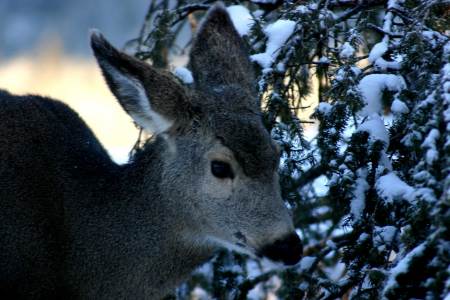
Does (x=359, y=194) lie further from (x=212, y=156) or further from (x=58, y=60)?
(x=58, y=60)

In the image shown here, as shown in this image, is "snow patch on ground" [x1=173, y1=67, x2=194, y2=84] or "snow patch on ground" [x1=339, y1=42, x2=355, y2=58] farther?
"snow patch on ground" [x1=173, y1=67, x2=194, y2=84]

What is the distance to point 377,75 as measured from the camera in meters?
4.44

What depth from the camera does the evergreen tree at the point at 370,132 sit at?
11.8ft

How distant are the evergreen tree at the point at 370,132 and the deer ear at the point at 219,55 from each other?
0.35 ft

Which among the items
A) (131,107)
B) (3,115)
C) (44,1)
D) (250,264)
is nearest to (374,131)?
(131,107)

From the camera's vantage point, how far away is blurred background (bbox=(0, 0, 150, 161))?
34.3 ft

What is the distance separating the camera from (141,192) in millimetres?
4805

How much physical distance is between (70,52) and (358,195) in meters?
6.68

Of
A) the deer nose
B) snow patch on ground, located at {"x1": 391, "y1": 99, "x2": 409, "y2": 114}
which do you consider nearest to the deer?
the deer nose

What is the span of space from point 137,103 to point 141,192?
1.67 feet

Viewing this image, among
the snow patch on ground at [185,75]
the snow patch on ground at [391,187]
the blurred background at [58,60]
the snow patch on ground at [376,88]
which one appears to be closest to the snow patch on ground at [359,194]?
the snow patch on ground at [391,187]

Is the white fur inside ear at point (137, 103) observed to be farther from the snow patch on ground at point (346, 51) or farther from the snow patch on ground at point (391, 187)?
the snow patch on ground at point (391, 187)

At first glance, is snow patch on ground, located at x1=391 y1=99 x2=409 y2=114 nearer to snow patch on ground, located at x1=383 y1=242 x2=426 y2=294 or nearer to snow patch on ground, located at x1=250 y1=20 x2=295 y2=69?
snow patch on ground, located at x1=383 y1=242 x2=426 y2=294

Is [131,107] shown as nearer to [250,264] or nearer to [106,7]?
[250,264]
